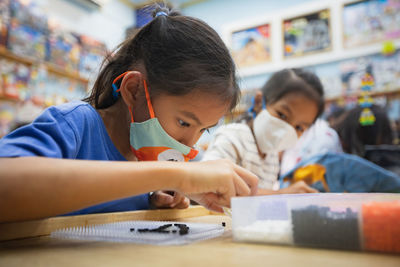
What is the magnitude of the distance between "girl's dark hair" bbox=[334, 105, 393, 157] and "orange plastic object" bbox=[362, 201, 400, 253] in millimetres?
1710

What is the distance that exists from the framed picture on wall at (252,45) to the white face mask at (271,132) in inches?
85.7

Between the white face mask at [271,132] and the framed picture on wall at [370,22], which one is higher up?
the framed picture on wall at [370,22]

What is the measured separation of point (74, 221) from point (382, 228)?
20.5 inches

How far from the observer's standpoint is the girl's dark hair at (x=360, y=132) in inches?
79.2

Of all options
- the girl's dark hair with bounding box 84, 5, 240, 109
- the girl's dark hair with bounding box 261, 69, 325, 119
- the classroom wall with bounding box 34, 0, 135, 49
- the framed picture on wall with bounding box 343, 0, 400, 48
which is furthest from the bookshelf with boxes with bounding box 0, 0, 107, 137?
the framed picture on wall with bounding box 343, 0, 400, 48

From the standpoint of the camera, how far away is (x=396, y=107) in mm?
3059

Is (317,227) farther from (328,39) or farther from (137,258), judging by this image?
(328,39)

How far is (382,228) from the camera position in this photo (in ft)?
1.26

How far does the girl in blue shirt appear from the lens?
1.52 feet

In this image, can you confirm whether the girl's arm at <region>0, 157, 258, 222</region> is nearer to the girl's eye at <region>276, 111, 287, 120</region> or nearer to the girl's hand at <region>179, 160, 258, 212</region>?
the girl's hand at <region>179, 160, 258, 212</region>

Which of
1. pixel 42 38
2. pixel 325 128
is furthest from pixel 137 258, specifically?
pixel 42 38

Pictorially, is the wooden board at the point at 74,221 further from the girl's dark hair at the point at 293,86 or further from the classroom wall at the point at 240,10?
the classroom wall at the point at 240,10

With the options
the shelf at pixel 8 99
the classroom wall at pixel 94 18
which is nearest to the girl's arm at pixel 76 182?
the shelf at pixel 8 99

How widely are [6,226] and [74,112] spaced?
296mm
